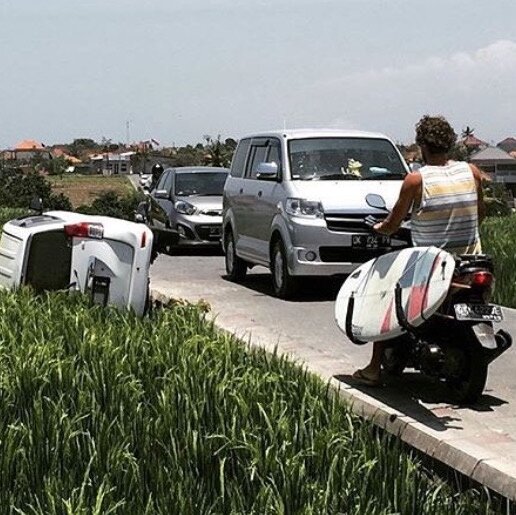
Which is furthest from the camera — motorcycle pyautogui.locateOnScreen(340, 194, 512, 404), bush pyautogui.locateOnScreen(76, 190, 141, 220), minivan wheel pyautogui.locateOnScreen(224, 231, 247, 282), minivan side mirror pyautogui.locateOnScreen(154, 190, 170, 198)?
bush pyautogui.locateOnScreen(76, 190, 141, 220)

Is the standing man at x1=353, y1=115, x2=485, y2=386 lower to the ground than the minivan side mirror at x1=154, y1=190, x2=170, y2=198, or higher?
higher

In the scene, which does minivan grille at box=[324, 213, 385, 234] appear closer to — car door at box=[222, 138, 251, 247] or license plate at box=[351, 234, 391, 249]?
license plate at box=[351, 234, 391, 249]

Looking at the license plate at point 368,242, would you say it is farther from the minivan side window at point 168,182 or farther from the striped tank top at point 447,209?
the minivan side window at point 168,182

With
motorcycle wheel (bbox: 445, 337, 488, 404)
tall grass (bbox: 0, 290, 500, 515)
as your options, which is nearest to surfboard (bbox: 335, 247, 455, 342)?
motorcycle wheel (bbox: 445, 337, 488, 404)

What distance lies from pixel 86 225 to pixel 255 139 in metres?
5.56

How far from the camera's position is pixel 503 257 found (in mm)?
14070

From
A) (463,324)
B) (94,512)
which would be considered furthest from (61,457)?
(463,324)

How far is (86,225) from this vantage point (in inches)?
368

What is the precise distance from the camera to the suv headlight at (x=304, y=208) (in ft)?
39.9

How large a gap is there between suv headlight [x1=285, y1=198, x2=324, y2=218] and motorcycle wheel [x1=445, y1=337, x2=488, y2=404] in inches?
211

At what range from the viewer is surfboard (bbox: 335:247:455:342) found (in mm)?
6465

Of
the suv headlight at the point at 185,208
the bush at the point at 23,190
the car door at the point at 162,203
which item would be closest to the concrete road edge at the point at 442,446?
the suv headlight at the point at 185,208

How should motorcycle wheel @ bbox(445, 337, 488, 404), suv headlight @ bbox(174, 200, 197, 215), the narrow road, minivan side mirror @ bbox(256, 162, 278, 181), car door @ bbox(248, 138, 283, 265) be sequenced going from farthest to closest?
suv headlight @ bbox(174, 200, 197, 215), car door @ bbox(248, 138, 283, 265), minivan side mirror @ bbox(256, 162, 278, 181), motorcycle wheel @ bbox(445, 337, 488, 404), the narrow road

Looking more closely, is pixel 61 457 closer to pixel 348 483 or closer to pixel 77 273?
pixel 348 483
